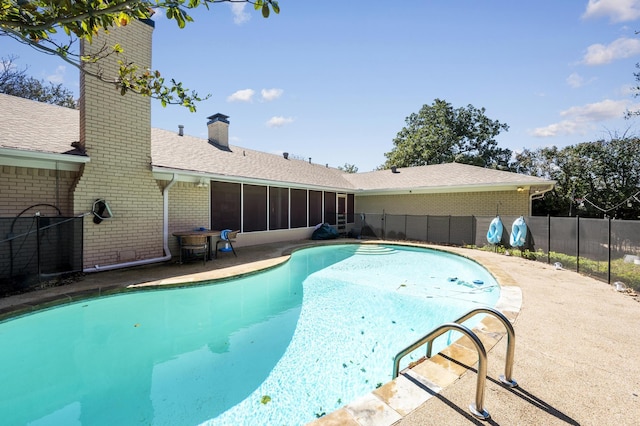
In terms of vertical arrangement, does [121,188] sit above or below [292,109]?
below

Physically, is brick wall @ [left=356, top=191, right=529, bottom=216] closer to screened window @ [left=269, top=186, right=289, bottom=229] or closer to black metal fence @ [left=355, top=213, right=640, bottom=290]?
black metal fence @ [left=355, top=213, right=640, bottom=290]

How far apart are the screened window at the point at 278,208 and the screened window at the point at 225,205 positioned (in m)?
1.58

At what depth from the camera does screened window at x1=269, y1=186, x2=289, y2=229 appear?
11.2 metres

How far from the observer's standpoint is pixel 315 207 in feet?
44.1

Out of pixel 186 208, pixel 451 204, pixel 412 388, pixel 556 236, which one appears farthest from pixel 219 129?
pixel 556 236

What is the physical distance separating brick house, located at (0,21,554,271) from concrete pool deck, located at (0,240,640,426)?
1924mm

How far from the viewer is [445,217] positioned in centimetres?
1208

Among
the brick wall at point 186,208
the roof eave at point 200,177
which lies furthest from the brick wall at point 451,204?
the brick wall at point 186,208

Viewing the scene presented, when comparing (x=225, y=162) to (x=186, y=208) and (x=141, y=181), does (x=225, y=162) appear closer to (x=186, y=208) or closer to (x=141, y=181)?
(x=186, y=208)

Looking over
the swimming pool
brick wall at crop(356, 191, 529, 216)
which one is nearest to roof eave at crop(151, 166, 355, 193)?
the swimming pool

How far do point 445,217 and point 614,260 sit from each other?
612cm

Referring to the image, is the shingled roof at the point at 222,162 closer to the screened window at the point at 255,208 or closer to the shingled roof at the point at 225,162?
the shingled roof at the point at 225,162

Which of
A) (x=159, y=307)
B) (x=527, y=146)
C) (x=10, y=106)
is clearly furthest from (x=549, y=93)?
(x=10, y=106)

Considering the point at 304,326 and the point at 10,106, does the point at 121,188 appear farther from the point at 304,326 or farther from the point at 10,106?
the point at 304,326
